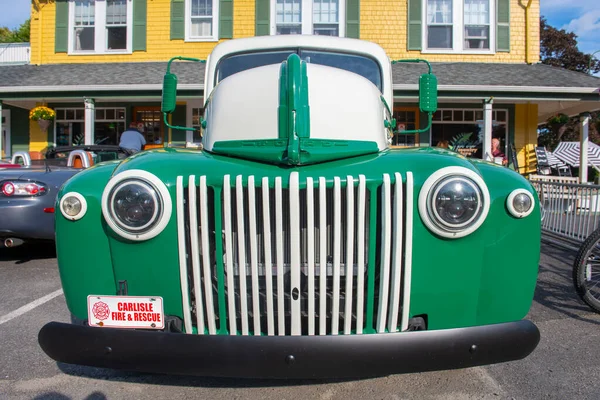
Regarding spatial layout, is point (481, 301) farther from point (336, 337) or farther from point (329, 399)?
point (329, 399)

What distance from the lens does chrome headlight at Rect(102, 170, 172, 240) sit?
2074mm

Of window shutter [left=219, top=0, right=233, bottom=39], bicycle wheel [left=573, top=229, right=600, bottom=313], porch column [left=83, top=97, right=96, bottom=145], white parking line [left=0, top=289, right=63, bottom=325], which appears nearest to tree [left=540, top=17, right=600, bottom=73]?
window shutter [left=219, top=0, right=233, bottom=39]

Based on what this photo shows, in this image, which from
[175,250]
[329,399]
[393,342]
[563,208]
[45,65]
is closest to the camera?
[393,342]

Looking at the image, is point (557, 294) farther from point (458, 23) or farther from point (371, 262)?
point (458, 23)

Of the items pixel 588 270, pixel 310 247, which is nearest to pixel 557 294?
pixel 588 270

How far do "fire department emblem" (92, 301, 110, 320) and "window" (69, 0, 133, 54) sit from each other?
13.5m

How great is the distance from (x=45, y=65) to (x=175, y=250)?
47.9ft

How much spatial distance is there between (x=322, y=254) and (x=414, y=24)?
1280 cm

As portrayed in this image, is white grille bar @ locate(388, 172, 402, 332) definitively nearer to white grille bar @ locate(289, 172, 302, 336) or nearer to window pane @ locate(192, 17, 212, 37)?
white grille bar @ locate(289, 172, 302, 336)

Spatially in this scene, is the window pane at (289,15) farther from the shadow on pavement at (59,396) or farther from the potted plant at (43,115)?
the shadow on pavement at (59,396)

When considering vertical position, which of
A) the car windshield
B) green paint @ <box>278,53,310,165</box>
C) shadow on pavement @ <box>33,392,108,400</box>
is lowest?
shadow on pavement @ <box>33,392,108,400</box>

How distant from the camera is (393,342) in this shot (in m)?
1.97

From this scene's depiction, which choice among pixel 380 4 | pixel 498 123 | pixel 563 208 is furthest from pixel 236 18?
pixel 563 208

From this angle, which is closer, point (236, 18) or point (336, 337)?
point (336, 337)
